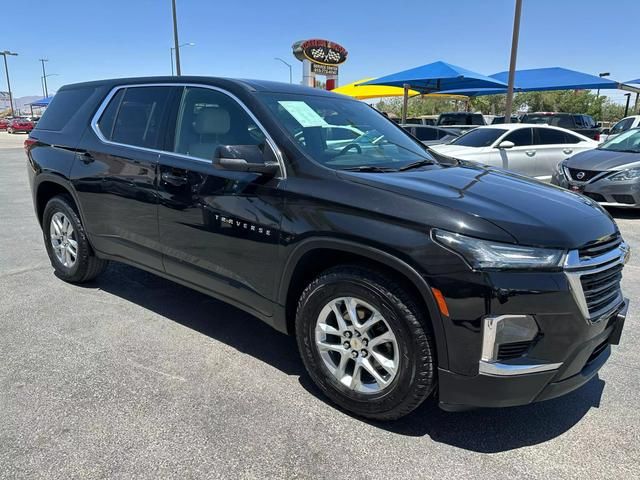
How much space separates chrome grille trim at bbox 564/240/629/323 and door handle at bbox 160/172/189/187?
229 centimetres

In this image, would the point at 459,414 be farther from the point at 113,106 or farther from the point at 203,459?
the point at 113,106

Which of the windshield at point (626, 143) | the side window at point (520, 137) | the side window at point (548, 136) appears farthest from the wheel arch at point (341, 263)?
the side window at point (548, 136)

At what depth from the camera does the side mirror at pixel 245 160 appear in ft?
8.91

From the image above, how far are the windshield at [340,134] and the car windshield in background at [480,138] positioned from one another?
6.53 meters

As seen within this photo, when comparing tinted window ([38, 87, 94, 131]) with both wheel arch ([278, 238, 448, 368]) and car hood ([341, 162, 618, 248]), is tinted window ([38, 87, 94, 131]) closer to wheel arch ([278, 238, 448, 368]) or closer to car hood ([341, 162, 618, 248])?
wheel arch ([278, 238, 448, 368])

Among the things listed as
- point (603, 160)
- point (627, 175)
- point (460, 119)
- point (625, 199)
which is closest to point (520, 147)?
point (603, 160)

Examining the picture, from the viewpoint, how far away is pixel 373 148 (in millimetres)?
3236

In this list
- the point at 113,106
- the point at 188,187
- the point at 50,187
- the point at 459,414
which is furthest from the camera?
the point at 50,187

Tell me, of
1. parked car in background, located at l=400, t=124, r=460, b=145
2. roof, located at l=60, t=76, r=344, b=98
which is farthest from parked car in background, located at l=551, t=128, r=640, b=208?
roof, located at l=60, t=76, r=344, b=98

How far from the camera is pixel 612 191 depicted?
7691 mm

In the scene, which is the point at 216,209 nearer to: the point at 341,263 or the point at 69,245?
the point at 341,263

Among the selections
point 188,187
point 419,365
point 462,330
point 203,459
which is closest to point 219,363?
point 203,459

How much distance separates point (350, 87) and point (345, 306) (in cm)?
2064

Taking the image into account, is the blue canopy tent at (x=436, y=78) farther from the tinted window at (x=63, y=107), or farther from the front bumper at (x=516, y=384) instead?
the front bumper at (x=516, y=384)
